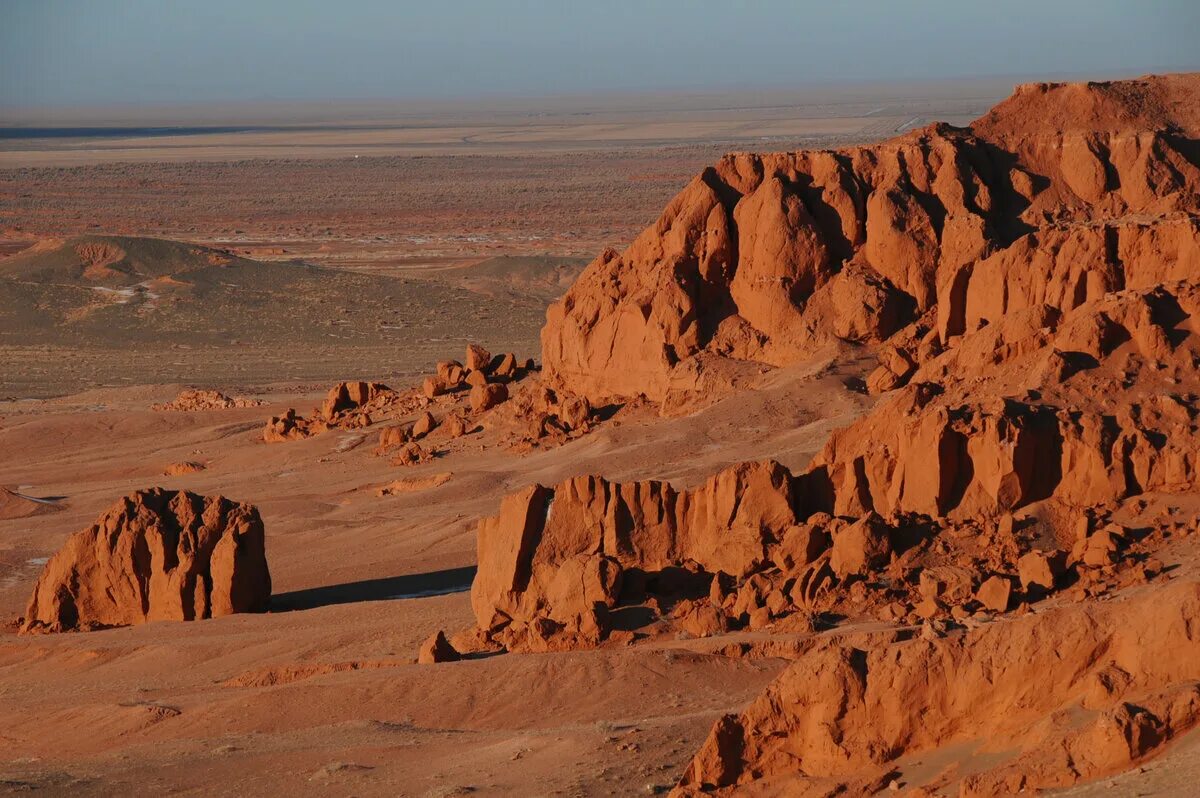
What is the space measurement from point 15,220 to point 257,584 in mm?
88134

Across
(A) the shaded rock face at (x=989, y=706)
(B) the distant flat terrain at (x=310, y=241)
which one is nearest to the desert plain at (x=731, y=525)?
(A) the shaded rock face at (x=989, y=706)

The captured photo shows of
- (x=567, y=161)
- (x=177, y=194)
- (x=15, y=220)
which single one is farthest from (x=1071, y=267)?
(x=567, y=161)

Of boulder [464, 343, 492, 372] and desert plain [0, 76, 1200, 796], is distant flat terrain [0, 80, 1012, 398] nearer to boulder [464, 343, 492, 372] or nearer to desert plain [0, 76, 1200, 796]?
desert plain [0, 76, 1200, 796]

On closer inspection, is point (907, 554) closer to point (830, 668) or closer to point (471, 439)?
point (830, 668)

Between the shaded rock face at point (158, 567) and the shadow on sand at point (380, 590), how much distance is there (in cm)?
70

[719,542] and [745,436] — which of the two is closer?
[719,542]

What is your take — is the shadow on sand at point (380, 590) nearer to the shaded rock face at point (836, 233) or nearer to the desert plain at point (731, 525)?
the desert plain at point (731, 525)

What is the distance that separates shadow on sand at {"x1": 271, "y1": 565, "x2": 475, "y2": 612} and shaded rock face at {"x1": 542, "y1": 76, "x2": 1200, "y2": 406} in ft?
22.6

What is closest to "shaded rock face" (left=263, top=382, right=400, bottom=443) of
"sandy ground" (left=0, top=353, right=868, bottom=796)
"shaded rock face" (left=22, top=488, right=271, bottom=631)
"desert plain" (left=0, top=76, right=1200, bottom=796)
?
"desert plain" (left=0, top=76, right=1200, bottom=796)

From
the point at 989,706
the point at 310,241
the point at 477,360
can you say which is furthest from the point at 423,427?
the point at 310,241

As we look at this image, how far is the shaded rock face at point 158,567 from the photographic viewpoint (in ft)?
78.7

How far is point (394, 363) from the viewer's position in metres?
55.5

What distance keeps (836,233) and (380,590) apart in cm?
1062

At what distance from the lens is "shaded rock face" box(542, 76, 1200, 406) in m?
31.0
